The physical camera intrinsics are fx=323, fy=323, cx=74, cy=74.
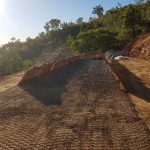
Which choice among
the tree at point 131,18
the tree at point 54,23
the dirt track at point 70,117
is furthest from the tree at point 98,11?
the dirt track at point 70,117

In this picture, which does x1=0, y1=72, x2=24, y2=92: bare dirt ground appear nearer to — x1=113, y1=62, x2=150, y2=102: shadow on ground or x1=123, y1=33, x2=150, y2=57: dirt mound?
x1=113, y1=62, x2=150, y2=102: shadow on ground

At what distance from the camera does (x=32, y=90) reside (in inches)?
667

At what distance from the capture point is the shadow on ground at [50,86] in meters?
15.4

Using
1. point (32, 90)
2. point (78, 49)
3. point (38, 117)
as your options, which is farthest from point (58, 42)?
point (38, 117)

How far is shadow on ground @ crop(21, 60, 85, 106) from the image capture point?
15.4 m

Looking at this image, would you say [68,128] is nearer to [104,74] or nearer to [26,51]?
[104,74]

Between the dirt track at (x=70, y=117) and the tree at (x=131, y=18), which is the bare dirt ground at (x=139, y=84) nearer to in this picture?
the dirt track at (x=70, y=117)

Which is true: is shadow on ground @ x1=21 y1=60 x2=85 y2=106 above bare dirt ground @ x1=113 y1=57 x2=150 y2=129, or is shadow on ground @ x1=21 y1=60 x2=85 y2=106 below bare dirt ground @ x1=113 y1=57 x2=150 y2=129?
above

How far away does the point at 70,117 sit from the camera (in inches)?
485

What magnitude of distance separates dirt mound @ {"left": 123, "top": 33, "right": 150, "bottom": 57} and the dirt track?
19.7 meters

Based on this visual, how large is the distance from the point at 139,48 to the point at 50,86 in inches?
943

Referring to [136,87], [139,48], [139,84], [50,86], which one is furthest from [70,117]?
[139,48]

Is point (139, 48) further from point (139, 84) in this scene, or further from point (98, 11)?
point (98, 11)

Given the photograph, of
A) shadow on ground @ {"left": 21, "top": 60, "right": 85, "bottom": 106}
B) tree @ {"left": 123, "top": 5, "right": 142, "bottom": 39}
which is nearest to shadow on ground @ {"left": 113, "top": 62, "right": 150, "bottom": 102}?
shadow on ground @ {"left": 21, "top": 60, "right": 85, "bottom": 106}
